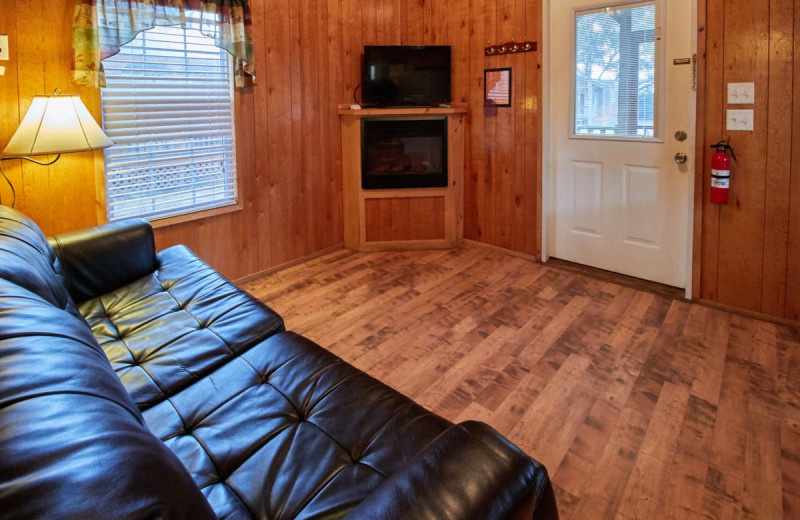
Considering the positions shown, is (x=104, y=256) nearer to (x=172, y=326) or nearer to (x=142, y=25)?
(x=172, y=326)

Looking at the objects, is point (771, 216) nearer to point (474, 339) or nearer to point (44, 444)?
point (474, 339)

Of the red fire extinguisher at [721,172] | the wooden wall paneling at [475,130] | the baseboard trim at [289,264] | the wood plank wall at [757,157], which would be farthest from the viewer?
the wooden wall paneling at [475,130]

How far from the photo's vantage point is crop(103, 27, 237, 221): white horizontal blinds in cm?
304

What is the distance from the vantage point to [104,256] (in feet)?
7.44

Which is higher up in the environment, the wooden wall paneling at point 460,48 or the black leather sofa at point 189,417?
the wooden wall paneling at point 460,48

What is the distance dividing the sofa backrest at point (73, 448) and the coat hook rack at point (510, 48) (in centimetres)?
389

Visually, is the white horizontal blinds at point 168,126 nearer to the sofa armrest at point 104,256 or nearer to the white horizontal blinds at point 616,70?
the sofa armrest at point 104,256

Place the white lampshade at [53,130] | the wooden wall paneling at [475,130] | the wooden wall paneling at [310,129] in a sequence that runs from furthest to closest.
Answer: the wooden wall paneling at [475,130] < the wooden wall paneling at [310,129] < the white lampshade at [53,130]

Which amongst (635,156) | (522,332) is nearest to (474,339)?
(522,332)

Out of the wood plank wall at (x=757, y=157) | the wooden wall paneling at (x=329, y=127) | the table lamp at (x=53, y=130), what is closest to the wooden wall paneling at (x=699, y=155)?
the wood plank wall at (x=757, y=157)

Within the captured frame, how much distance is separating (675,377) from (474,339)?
1.01 meters

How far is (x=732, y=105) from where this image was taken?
3033 mm

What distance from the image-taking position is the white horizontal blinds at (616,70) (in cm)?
344

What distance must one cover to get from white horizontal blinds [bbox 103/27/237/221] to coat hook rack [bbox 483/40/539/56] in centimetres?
206
